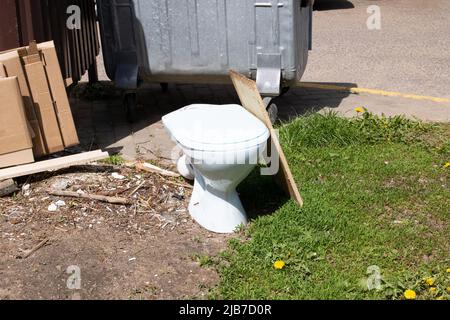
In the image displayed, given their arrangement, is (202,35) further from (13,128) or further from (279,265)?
(279,265)

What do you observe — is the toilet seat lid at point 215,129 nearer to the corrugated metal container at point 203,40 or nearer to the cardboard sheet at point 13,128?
the cardboard sheet at point 13,128

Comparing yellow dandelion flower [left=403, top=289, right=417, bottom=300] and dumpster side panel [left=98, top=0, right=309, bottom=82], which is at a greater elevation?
dumpster side panel [left=98, top=0, right=309, bottom=82]

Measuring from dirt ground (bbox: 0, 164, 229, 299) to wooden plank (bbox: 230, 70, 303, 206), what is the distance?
0.56 m

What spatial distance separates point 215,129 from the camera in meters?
4.06

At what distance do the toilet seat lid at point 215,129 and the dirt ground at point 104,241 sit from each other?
571 mm

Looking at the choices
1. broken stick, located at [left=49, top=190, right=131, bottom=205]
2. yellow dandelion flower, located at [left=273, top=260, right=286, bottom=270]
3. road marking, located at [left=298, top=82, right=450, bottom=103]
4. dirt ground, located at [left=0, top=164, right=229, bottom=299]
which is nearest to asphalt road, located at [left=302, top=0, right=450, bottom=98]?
road marking, located at [left=298, top=82, right=450, bottom=103]

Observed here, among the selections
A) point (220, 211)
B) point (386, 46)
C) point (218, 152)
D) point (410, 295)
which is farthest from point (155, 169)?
point (386, 46)

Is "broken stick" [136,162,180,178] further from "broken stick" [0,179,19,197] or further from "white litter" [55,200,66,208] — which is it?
"broken stick" [0,179,19,197]

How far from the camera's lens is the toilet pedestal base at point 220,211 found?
168 inches

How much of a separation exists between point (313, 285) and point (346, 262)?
306 mm

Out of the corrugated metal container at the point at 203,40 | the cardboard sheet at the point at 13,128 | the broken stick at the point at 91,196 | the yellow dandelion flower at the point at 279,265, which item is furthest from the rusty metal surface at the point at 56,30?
the yellow dandelion flower at the point at 279,265

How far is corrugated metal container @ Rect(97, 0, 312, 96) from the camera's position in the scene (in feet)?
18.5

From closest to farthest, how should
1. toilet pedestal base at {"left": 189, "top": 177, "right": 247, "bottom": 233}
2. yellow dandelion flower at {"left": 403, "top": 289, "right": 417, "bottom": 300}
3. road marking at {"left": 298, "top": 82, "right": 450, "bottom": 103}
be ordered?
yellow dandelion flower at {"left": 403, "top": 289, "right": 417, "bottom": 300}, toilet pedestal base at {"left": 189, "top": 177, "right": 247, "bottom": 233}, road marking at {"left": 298, "top": 82, "right": 450, "bottom": 103}

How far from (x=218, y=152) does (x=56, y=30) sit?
218cm
